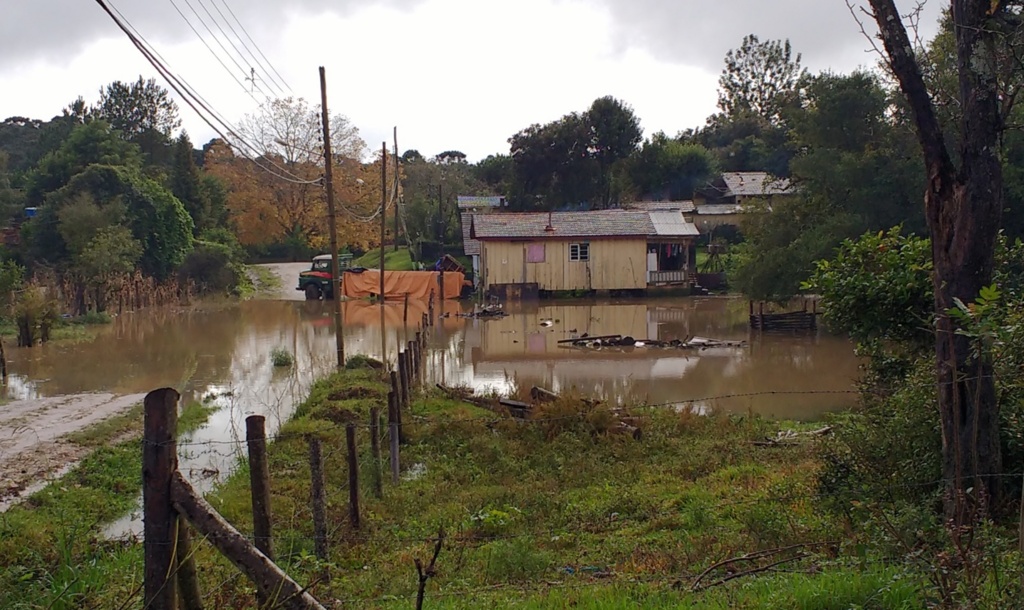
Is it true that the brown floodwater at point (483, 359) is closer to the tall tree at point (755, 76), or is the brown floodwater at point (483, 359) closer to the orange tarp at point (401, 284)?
the orange tarp at point (401, 284)

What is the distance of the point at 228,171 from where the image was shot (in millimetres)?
55219

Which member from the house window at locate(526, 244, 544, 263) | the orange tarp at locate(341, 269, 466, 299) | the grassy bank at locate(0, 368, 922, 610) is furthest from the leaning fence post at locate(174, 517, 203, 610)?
the house window at locate(526, 244, 544, 263)

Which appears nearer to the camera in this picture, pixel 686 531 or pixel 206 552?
pixel 206 552

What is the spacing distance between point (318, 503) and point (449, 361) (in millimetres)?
15978

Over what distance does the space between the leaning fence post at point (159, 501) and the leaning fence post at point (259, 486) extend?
853 millimetres

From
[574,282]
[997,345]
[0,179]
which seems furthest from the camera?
[0,179]

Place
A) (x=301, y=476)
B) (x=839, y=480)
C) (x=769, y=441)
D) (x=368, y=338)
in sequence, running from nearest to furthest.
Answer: (x=839, y=480) → (x=301, y=476) → (x=769, y=441) → (x=368, y=338)

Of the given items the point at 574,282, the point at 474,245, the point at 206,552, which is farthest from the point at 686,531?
the point at 474,245

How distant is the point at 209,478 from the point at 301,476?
1507mm

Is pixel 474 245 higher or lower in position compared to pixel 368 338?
higher

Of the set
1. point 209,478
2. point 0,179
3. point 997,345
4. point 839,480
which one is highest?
point 0,179

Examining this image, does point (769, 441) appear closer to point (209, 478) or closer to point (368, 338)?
point (209, 478)

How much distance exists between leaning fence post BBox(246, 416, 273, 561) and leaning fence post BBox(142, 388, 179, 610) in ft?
2.80

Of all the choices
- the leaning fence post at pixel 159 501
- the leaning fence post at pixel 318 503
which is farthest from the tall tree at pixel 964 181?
the leaning fence post at pixel 159 501
